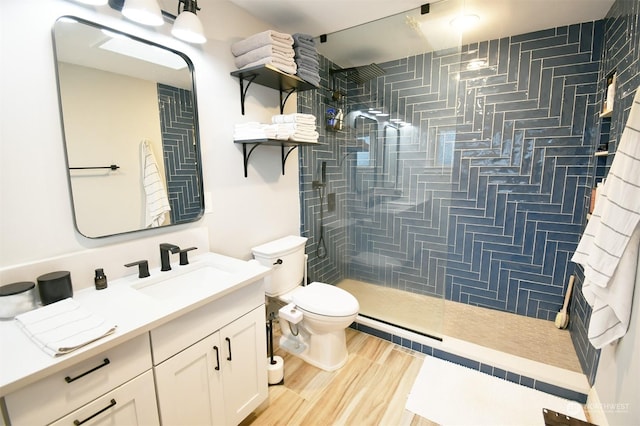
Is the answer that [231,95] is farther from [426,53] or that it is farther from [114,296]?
[426,53]

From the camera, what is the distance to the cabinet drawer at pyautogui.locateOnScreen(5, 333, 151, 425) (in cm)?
80

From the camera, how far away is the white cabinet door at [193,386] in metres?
1.15

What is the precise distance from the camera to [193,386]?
4.09 ft

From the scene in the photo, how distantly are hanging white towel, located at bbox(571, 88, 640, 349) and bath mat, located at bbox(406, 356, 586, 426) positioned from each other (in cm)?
59

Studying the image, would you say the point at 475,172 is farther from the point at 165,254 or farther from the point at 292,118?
the point at 165,254

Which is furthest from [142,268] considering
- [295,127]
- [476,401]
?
[476,401]

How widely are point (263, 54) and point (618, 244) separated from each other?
2.12 meters

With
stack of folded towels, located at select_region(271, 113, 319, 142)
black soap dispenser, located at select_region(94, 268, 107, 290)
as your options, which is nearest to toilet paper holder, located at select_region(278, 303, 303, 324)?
black soap dispenser, located at select_region(94, 268, 107, 290)

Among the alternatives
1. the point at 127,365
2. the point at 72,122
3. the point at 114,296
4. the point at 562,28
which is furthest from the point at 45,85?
the point at 562,28

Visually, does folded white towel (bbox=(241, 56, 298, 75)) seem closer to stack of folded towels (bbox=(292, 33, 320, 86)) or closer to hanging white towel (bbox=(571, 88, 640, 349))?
stack of folded towels (bbox=(292, 33, 320, 86))

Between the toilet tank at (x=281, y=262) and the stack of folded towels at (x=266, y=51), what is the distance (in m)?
1.24

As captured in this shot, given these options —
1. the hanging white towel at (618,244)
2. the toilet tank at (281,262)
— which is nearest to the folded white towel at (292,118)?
the toilet tank at (281,262)

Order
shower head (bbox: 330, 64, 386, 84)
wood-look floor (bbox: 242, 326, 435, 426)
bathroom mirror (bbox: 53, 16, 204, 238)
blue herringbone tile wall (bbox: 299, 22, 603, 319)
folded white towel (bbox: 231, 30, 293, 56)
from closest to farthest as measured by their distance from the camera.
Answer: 1. bathroom mirror (bbox: 53, 16, 204, 238)
2. wood-look floor (bbox: 242, 326, 435, 426)
3. folded white towel (bbox: 231, 30, 293, 56)
4. blue herringbone tile wall (bbox: 299, 22, 603, 319)
5. shower head (bbox: 330, 64, 386, 84)

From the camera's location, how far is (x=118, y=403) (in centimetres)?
100
